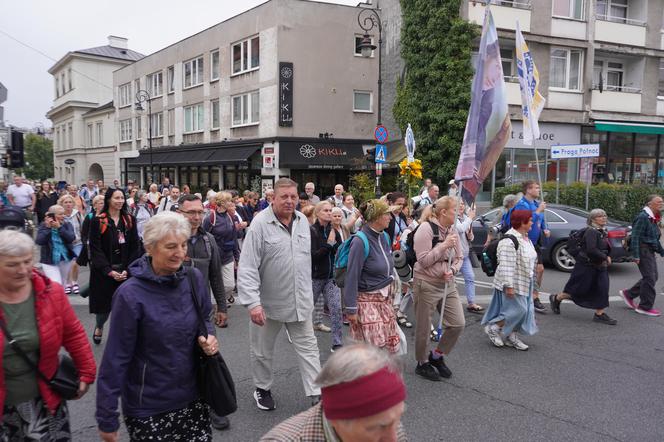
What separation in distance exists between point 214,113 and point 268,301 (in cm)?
2684

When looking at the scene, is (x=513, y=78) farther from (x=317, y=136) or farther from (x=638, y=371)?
(x=638, y=371)

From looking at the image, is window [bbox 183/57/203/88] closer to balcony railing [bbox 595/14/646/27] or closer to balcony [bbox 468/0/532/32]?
balcony [bbox 468/0/532/32]

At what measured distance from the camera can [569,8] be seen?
21906 millimetres

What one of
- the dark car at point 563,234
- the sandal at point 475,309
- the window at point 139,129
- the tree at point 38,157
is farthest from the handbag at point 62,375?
the tree at point 38,157

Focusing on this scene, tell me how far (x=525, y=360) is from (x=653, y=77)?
23.6m

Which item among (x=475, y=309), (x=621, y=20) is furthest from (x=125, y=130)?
(x=475, y=309)

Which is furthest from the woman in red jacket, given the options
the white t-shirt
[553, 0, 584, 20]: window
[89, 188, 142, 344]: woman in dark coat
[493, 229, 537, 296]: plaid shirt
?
[553, 0, 584, 20]: window

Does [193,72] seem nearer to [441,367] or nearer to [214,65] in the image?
[214,65]

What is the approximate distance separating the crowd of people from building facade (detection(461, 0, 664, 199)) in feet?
49.4

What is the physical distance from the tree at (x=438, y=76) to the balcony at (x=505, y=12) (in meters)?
0.64

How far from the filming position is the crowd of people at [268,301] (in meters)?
2.54

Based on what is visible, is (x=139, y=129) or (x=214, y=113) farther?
(x=139, y=129)

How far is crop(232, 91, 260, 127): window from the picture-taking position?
25.9 m

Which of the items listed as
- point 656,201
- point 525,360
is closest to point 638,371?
point 525,360
